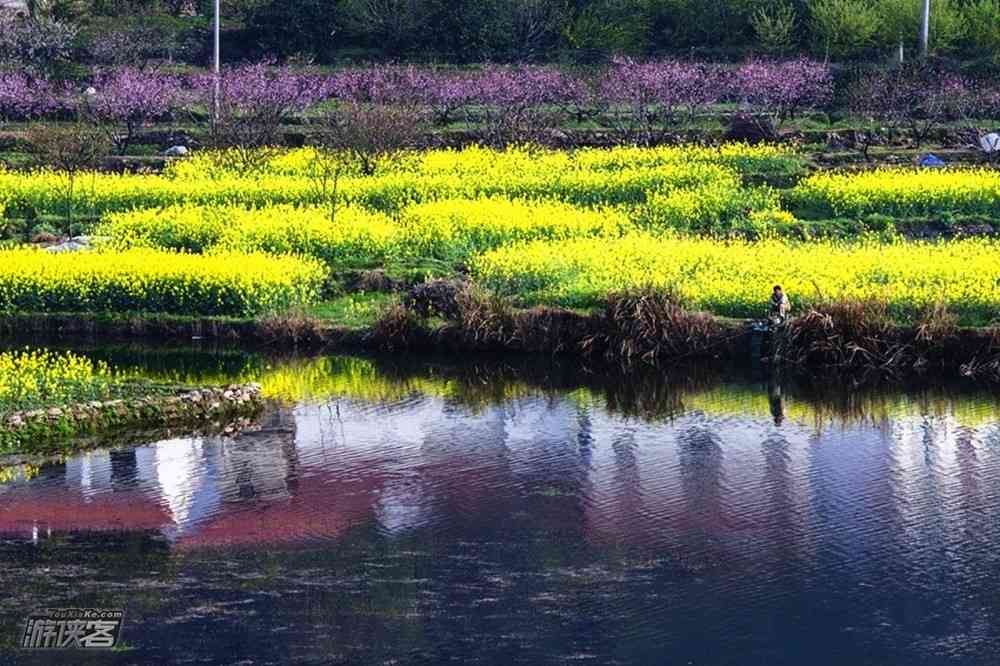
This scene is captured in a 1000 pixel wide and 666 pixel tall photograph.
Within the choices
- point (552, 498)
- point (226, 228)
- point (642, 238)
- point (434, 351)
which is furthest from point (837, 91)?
point (552, 498)

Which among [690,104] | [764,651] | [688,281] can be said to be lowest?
[764,651]

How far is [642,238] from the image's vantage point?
115 feet

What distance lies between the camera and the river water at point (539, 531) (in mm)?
16203

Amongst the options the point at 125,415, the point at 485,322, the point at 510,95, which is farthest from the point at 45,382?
the point at 510,95

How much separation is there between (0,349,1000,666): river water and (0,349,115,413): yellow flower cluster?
59.0 inches

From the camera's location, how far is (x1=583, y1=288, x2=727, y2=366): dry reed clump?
27.9 metres

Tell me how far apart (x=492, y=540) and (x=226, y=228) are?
1860cm

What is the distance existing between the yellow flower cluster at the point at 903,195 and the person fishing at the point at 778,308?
452 inches

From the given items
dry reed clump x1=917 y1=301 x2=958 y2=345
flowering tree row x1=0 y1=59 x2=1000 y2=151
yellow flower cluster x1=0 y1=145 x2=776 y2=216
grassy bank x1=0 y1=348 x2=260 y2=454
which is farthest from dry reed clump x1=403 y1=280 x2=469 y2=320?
flowering tree row x1=0 y1=59 x2=1000 y2=151

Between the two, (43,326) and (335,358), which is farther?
(43,326)

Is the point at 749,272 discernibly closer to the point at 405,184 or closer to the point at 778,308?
the point at 778,308

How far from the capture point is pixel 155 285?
1220 inches

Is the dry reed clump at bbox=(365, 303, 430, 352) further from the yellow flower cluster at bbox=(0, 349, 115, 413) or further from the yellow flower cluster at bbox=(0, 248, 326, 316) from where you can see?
the yellow flower cluster at bbox=(0, 349, 115, 413)

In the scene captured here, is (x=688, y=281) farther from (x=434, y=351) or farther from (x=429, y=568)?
(x=429, y=568)
